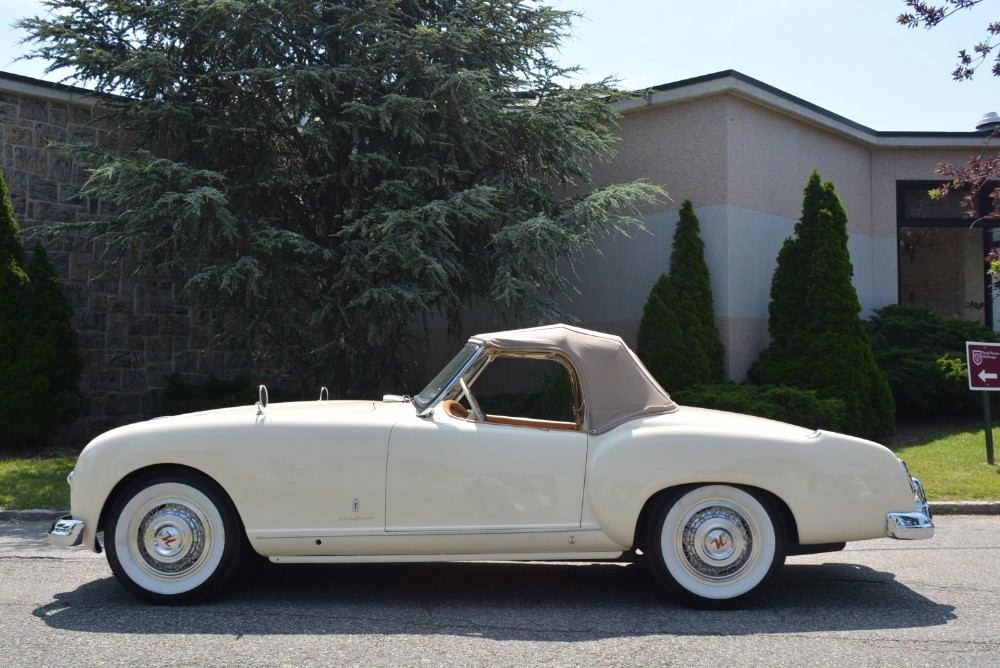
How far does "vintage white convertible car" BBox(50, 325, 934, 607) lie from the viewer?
474cm

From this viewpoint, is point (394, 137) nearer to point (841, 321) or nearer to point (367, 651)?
point (841, 321)

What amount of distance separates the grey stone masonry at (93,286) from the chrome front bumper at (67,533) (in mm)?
6516

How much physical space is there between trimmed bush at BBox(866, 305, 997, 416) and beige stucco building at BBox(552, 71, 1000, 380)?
151cm

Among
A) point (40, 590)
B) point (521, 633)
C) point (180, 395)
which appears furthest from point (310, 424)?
point (180, 395)

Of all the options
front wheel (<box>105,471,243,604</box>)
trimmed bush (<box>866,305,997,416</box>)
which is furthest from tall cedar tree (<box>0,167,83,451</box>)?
trimmed bush (<box>866,305,997,416</box>)

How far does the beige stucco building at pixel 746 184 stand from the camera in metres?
12.2

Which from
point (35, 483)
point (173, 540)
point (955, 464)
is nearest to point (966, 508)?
point (955, 464)

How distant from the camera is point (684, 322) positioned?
11695mm

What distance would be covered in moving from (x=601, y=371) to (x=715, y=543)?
112 centimetres

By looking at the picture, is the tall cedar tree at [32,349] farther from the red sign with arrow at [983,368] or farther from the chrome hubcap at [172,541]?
the red sign with arrow at [983,368]

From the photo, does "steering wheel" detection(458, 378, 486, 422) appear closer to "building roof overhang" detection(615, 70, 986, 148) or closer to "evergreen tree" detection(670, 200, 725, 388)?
"evergreen tree" detection(670, 200, 725, 388)

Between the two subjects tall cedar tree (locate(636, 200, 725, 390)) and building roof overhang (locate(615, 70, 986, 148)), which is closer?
tall cedar tree (locate(636, 200, 725, 390))

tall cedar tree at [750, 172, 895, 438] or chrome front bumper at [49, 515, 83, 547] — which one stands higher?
tall cedar tree at [750, 172, 895, 438]

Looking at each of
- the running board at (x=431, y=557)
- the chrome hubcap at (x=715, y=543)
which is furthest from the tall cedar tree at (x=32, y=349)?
the chrome hubcap at (x=715, y=543)
